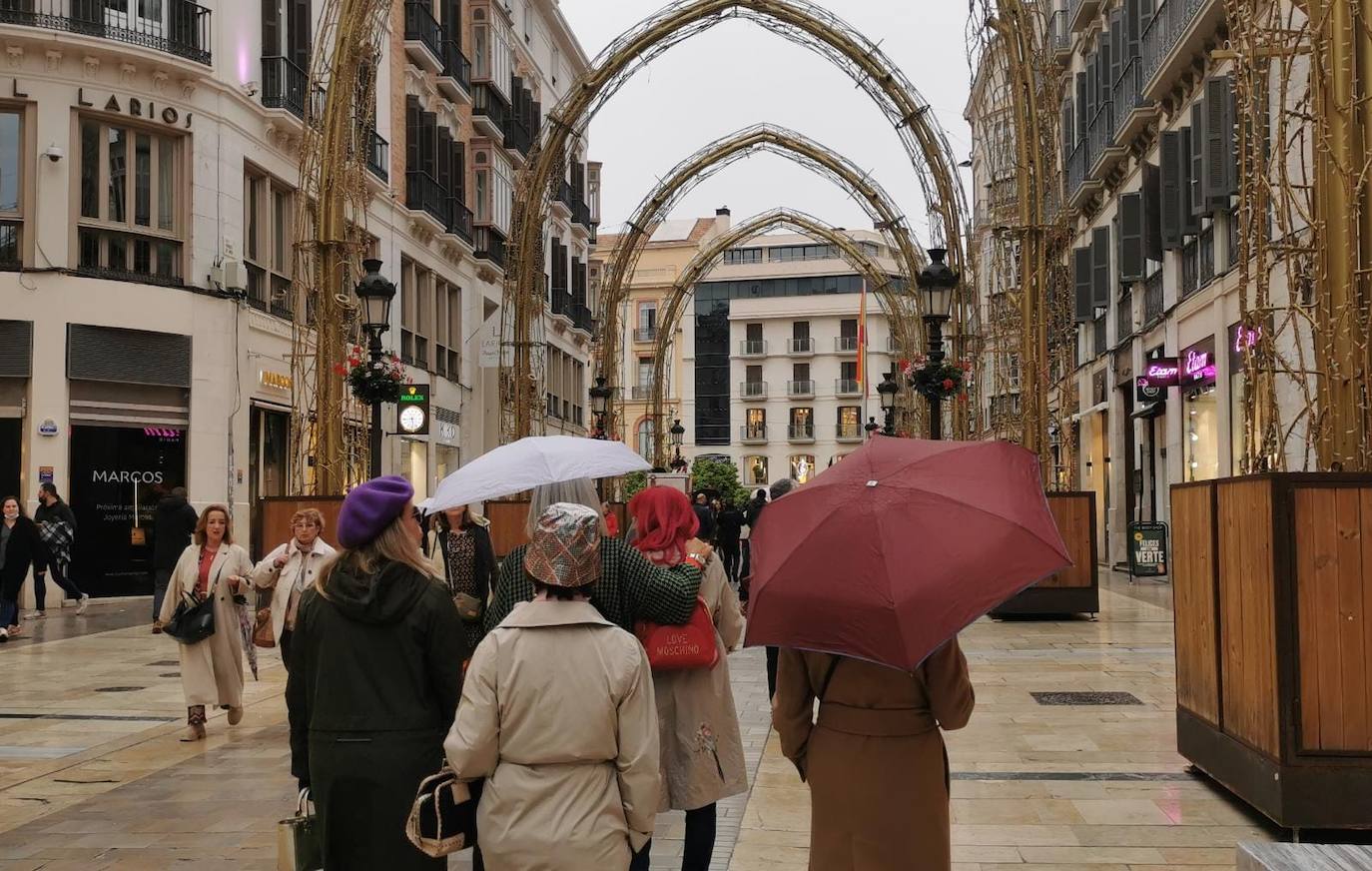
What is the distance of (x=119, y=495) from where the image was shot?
75.9 feet

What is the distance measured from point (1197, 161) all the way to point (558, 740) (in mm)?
21089

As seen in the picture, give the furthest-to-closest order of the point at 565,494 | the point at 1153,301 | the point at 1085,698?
the point at 1153,301, the point at 1085,698, the point at 565,494

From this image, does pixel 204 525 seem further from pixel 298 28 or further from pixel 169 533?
pixel 298 28

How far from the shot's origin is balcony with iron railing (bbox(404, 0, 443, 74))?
34188 mm

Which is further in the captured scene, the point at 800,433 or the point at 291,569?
the point at 800,433

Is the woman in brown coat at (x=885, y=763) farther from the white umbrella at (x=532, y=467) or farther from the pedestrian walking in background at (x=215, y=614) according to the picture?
the pedestrian walking in background at (x=215, y=614)

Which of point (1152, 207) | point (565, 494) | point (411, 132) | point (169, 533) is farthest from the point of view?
point (411, 132)

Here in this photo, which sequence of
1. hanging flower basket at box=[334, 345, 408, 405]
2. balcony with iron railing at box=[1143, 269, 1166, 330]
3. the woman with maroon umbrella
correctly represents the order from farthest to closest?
balcony with iron railing at box=[1143, 269, 1166, 330] → hanging flower basket at box=[334, 345, 408, 405] → the woman with maroon umbrella

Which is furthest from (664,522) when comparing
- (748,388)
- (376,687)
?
(748,388)

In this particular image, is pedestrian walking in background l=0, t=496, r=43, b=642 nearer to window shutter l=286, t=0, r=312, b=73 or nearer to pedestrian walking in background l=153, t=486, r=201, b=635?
pedestrian walking in background l=153, t=486, r=201, b=635

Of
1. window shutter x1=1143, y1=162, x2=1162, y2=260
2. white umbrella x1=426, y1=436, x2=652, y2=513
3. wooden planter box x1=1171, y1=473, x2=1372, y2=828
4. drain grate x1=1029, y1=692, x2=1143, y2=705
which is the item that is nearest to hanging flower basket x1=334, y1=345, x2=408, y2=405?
drain grate x1=1029, y1=692, x2=1143, y2=705

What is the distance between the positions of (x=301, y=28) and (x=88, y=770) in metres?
20.6

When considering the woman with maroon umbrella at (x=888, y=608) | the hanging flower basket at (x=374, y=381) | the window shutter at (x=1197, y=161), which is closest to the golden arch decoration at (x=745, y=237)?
the window shutter at (x=1197, y=161)

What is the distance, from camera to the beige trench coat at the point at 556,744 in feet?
13.3
